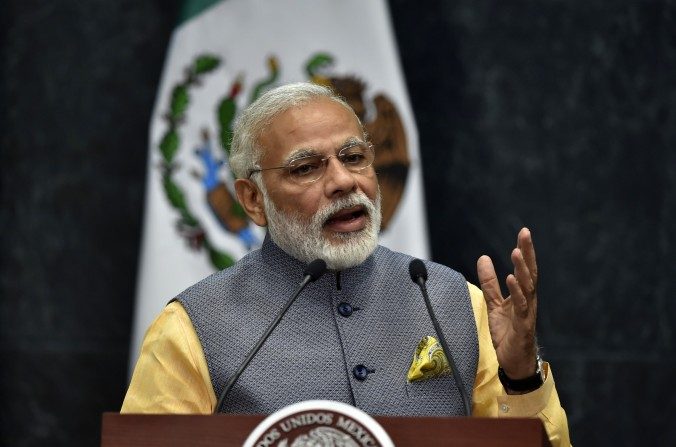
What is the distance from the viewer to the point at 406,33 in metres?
4.77

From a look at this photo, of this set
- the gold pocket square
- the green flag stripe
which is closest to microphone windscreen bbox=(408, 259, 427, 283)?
the gold pocket square

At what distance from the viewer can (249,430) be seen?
83.0 inches

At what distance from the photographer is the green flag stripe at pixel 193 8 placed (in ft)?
15.6

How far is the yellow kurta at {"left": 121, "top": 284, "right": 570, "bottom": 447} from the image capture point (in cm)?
267

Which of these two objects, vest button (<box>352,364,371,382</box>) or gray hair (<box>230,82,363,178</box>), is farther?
gray hair (<box>230,82,363,178</box>)

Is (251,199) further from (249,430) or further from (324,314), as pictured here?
(249,430)

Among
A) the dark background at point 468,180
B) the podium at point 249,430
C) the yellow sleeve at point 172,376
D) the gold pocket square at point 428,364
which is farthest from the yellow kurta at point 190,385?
the dark background at point 468,180

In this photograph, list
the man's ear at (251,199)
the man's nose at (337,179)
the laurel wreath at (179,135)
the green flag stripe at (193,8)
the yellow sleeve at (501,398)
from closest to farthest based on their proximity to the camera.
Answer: the yellow sleeve at (501,398)
the man's nose at (337,179)
the man's ear at (251,199)
the laurel wreath at (179,135)
the green flag stripe at (193,8)

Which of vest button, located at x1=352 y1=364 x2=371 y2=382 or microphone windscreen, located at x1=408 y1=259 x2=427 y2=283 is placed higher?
microphone windscreen, located at x1=408 y1=259 x2=427 y2=283

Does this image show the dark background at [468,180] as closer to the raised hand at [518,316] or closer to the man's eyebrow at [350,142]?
the man's eyebrow at [350,142]

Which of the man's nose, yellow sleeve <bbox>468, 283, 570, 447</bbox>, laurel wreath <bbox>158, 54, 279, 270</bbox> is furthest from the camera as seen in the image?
laurel wreath <bbox>158, 54, 279, 270</bbox>

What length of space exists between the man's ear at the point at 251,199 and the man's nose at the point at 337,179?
0.29 m

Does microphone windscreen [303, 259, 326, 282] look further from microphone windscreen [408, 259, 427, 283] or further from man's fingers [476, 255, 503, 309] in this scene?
man's fingers [476, 255, 503, 309]

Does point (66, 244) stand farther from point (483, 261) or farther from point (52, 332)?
point (483, 261)
